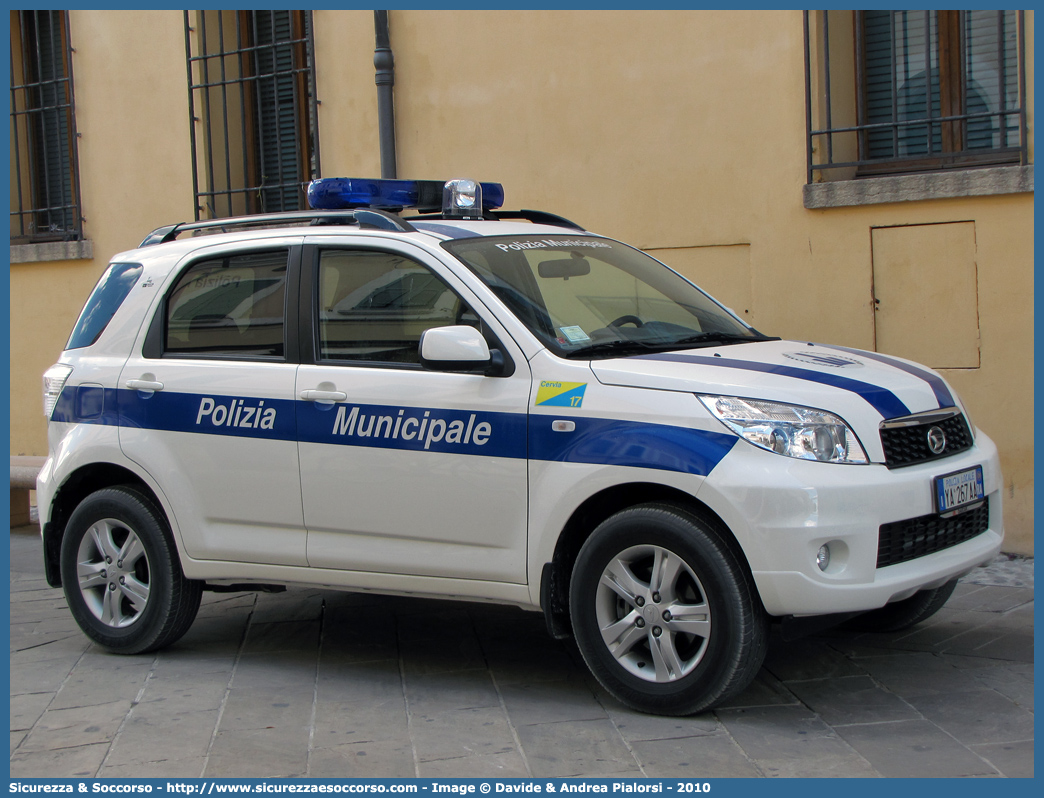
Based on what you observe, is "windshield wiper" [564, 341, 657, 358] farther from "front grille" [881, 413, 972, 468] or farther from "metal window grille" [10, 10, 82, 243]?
"metal window grille" [10, 10, 82, 243]

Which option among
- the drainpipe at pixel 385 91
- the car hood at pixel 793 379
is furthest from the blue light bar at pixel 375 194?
the drainpipe at pixel 385 91

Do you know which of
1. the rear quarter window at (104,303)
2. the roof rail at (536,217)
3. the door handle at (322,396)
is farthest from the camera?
the roof rail at (536,217)

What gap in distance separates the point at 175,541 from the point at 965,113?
17.1 feet

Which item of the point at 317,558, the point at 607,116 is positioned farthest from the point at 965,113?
the point at 317,558

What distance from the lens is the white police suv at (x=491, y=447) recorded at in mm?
4055

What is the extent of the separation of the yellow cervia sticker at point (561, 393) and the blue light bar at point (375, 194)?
1.59 m

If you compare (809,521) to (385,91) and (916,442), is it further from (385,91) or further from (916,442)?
(385,91)

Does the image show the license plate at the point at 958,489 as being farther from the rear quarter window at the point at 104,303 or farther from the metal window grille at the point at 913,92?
the rear quarter window at the point at 104,303

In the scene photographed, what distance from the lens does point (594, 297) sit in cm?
494

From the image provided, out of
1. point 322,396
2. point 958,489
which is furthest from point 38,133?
point 958,489

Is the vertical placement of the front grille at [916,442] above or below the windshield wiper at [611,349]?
below

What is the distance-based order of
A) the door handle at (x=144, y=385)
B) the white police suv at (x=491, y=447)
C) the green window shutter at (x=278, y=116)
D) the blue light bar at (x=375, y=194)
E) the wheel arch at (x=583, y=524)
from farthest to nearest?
the green window shutter at (x=278, y=116) → the blue light bar at (x=375, y=194) → the door handle at (x=144, y=385) → the wheel arch at (x=583, y=524) → the white police suv at (x=491, y=447)

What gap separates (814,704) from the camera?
4.40m

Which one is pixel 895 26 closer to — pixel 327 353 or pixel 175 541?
pixel 327 353
